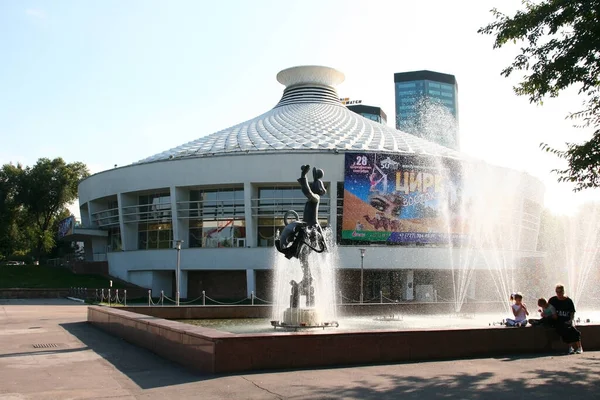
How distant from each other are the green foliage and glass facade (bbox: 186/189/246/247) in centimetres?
2781

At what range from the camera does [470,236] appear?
40.9 metres

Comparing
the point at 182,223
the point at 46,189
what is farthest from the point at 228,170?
the point at 46,189

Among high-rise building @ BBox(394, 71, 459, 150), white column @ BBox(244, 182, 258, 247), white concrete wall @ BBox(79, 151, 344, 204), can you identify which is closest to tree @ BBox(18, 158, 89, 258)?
white concrete wall @ BBox(79, 151, 344, 204)

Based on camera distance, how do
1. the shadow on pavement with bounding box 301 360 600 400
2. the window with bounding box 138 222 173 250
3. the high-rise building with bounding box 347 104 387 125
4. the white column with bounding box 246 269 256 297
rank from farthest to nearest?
the high-rise building with bounding box 347 104 387 125 → the window with bounding box 138 222 173 250 → the white column with bounding box 246 269 256 297 → the shadow on pavement with bounding box 301 360 600 400

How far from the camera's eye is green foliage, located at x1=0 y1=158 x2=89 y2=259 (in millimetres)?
63344

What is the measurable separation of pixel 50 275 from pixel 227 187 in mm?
17303

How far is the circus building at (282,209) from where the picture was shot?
128 ft

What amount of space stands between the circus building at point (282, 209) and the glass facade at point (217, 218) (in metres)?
0.08

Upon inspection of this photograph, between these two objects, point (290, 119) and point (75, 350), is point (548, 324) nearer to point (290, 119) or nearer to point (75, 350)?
point (75, 350)

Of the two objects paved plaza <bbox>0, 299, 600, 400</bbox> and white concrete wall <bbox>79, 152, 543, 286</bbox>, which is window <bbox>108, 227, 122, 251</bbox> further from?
paved plaza <bbox>0, 299, 600, 400</bbox>

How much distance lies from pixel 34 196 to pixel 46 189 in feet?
5.05

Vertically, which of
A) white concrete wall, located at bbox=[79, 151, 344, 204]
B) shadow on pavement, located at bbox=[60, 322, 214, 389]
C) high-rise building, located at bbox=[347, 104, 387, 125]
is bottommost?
shadow on pavement, located at bbox=[60, 322, 214, 389]

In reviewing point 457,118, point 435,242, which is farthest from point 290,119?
point 457,118

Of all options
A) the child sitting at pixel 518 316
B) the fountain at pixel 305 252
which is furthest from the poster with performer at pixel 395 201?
the child sitting at pixel 518 316
